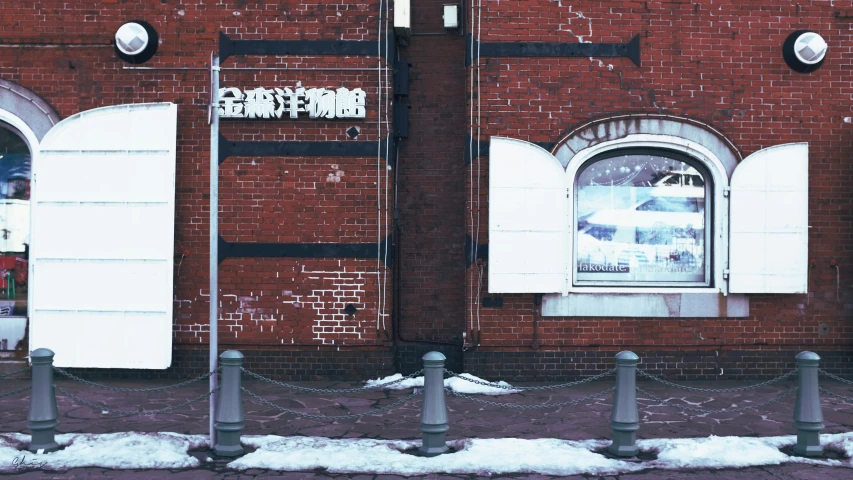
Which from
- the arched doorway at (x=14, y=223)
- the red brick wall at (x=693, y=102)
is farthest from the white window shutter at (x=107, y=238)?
the red brick wall at (x=693, y=102)

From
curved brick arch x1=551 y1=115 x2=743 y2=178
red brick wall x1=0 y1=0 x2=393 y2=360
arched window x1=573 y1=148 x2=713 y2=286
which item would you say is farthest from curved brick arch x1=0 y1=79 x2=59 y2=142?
arched window x1=573 y1=148 x2=713 y2=286

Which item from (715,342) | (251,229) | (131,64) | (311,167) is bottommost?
(715,342)

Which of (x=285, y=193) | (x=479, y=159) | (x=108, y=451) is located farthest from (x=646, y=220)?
(x=108, y=451)

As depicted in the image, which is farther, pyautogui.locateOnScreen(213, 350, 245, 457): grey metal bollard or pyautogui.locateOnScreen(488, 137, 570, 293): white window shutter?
pyautogui.locateOnScreen(488, 137, 570, 293): white window shutter

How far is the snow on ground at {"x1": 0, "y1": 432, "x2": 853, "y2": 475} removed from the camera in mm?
6191

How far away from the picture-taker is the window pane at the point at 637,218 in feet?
31.6

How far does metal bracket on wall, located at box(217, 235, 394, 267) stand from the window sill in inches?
88.6

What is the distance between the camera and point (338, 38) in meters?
9.41

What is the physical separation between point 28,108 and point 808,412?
968cm

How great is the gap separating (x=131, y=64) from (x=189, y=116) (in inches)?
39.5

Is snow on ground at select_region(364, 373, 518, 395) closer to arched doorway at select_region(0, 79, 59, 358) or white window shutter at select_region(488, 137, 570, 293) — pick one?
white window shutter at select_region(488, 137, 570, 293)

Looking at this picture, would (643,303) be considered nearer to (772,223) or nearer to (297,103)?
(772,223)

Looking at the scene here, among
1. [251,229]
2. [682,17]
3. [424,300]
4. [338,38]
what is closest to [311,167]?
[251,229]

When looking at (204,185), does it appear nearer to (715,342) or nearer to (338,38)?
(338,38)
